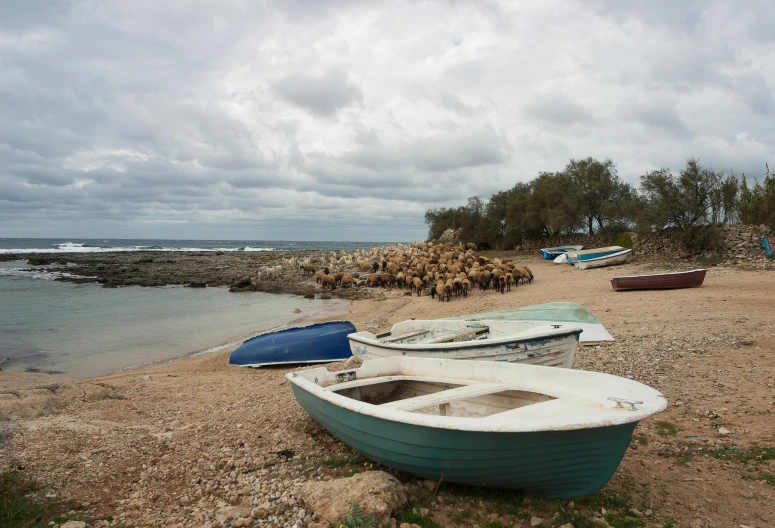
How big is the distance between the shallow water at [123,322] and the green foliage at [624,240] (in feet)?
55.8

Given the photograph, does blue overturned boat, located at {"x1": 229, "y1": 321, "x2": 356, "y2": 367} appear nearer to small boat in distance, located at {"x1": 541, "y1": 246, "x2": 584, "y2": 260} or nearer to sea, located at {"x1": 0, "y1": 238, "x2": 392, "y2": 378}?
sea, located at {"x1": 0, "y1": 238, "x2": 392, "y2": 378}

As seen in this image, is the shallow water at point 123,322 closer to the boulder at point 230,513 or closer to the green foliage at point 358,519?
the boulder at point 230,513

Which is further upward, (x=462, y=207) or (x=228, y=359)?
(x=462, y=207)

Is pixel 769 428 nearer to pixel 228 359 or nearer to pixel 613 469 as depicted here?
pixel 613 469

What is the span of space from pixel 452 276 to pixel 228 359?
434 inches

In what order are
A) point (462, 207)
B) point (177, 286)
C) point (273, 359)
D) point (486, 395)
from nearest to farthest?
point (486, 395)
point (273, 359)
point (177, 286)
point (462, 207)

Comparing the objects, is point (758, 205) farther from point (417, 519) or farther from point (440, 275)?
point (417, 519)

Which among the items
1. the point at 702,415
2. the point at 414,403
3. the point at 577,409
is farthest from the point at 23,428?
the point at 702,415

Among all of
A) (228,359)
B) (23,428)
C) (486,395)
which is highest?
(486,395)

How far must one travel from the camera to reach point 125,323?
1698 cm

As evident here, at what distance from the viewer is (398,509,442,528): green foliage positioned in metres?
3.75

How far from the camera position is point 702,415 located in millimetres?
5824

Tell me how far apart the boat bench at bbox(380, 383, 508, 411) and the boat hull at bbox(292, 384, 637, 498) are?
1.68 ft

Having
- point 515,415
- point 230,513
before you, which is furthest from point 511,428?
point 230,513
